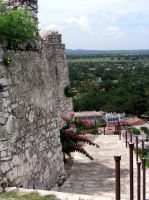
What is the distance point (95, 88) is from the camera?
68.6 m

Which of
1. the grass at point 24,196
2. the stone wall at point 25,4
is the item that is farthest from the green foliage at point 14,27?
the grass at point 24,196

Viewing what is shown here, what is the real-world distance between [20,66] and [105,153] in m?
5.37

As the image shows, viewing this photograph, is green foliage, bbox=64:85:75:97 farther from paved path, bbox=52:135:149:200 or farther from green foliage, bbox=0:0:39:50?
green foliage, bbox=0:0:39:50

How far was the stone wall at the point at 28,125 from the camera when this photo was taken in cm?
410

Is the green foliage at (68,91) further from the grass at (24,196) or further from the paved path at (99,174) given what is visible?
the grass at (24,196)

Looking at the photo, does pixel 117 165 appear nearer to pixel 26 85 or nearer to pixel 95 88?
pixel 26 85

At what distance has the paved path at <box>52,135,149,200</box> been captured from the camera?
5.74 m

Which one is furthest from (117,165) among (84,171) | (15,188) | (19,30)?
(84,171)

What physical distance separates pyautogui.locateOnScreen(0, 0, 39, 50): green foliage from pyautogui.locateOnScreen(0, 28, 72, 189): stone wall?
0.18 m

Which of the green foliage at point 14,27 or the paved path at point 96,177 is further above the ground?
the green foliage at point 14,27

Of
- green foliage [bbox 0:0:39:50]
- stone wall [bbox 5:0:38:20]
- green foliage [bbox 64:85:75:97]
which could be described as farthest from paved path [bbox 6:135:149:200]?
stone wall [bbox 5:0:38:20]

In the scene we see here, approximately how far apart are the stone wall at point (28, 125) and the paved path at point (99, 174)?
1.56 ft

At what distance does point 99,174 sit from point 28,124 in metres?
2.98

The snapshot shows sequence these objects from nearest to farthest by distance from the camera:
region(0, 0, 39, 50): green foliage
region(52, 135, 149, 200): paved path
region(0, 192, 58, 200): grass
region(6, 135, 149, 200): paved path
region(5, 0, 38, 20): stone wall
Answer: region(0, 192, 58, 200): grass
region(0, 0, 39, 50): green foliage
region(5, 0, 38, 20): stone wall
region(6, 135, 149, 200): paved path
region(52, 135, 149, 200): paved path
